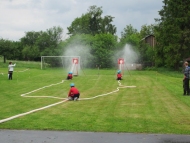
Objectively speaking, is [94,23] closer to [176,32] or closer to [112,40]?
[112,40]

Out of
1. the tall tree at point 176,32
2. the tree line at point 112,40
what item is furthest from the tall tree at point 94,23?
the tall tree at point 176,32

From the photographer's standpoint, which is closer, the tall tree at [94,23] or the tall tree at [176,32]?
the tall tree at [176,32]

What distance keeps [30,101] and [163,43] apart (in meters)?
39.7

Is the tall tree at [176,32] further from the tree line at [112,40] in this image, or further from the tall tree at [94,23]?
the tall tree at [94,23]

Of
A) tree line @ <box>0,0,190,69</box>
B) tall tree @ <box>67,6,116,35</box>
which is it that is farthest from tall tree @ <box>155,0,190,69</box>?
tall tree @ <box>67,6,116,35</box>

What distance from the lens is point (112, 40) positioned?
7575cm

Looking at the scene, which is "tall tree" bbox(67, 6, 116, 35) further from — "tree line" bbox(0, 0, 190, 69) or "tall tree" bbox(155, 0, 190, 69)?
"tall tree" bbox(155, 0, 190, 69)

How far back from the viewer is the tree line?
4997cm

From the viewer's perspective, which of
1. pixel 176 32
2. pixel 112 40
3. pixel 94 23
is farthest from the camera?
pixel 94 23

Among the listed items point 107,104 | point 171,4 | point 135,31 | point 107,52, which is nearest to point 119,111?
point 107,104

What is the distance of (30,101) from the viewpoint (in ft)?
53.8

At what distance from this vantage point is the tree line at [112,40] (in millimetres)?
49969

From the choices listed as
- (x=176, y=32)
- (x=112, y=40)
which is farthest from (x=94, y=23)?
(x=176, y=32)

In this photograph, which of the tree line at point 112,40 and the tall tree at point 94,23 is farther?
the tall tree at point 94,23
